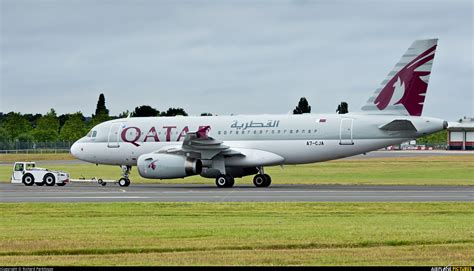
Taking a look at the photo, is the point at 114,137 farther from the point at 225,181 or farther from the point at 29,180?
the point at 225,181

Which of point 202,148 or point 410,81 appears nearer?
point 410,81

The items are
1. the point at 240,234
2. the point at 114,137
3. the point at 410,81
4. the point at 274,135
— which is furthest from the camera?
the point at 114,137

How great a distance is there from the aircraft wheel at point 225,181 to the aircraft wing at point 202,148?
130 centimetres

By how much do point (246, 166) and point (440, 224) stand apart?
78.7 feet

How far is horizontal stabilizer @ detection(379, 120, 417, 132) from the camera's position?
43.9 metres

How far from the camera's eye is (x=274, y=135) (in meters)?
47.6

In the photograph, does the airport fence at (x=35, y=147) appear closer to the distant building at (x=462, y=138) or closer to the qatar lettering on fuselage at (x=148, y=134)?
the distant building at (x=462, y=138)

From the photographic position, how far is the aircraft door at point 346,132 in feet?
149

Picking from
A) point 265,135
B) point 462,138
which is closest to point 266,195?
point 265,135

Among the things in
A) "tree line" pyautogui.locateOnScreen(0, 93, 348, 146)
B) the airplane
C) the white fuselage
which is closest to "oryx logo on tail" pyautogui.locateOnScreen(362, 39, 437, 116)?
the airplane

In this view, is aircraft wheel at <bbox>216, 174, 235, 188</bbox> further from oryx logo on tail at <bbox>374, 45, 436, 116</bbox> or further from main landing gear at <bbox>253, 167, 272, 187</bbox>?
oryx logo on tail at <bbox>374, 45, 436, 116</bbox>

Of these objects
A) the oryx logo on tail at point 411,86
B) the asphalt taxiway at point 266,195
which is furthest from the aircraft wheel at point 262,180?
the oryx logo on tail at point 411,86

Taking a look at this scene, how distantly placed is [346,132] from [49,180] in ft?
52.3

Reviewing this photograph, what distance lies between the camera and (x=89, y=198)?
121ft
